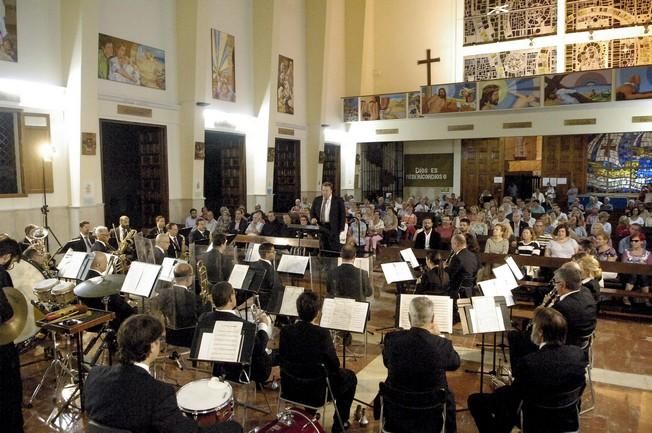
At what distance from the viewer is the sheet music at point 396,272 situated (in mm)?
6285

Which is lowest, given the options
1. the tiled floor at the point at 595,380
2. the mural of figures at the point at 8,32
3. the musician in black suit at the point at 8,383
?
the tiled floor at the point at 595,380

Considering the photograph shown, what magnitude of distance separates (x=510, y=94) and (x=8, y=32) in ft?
46.8

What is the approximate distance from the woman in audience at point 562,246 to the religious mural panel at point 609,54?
39.6 feet

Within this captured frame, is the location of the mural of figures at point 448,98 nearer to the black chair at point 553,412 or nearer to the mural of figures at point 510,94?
the mural of figures at point 510,94

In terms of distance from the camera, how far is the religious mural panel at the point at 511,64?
18750mm

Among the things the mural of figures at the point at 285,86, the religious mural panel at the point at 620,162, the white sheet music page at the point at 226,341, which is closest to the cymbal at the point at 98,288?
the white sheet music page at the point at 226,341

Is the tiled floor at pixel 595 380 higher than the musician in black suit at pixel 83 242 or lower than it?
lower

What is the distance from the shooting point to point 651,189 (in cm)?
1652

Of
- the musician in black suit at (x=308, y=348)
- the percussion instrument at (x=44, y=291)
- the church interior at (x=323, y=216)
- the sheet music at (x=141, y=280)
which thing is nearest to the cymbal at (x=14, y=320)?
the church interior at (x=323, y=216)

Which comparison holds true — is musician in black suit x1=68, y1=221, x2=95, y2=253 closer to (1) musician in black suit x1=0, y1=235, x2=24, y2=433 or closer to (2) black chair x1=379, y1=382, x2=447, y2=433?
(1) musician in black suit x1=0, y1=235, x2=24, y2=433

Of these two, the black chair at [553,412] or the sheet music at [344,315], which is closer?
the black chair at [553,412]

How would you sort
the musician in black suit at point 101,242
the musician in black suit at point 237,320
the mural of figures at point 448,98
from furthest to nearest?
the mural of figures at point 448,98, the musician in black suit at point 101,242, the musician in black suit at point 237,320

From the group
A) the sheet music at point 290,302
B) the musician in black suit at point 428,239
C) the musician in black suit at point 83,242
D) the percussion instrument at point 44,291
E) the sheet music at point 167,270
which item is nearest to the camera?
the percussion instrument at point 44,291

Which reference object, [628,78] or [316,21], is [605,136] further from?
[316,21]
